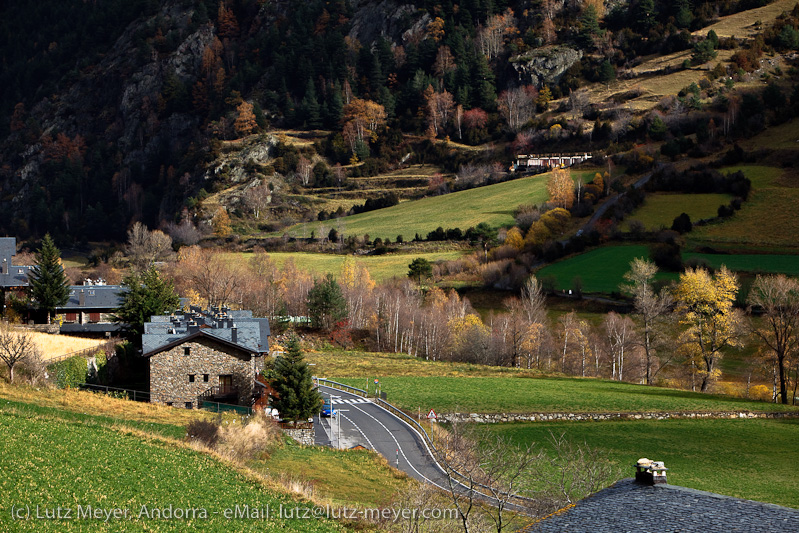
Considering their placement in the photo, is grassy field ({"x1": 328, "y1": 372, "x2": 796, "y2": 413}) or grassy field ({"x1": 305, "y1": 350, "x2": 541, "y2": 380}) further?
grassy field ({"x1": 305, "y1": 350, "x2": 541, "y2": 380})

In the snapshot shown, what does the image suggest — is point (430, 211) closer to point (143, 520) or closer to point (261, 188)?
point (261, 188)

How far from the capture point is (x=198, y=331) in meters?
47.3

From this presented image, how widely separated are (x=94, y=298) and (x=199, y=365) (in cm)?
3357

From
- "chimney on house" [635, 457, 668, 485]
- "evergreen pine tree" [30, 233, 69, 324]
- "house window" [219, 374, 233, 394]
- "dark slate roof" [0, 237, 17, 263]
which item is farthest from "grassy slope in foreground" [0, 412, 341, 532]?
"dark slate roof" [0, 237, 17, 263]

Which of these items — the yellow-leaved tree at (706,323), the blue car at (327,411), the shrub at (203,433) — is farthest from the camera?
the yellow-leaved tree at (706,323)

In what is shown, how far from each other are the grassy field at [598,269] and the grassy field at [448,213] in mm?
24483

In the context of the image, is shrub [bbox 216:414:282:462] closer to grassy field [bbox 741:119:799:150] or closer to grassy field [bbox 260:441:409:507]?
grassy field [bbox 260:441:409:507]

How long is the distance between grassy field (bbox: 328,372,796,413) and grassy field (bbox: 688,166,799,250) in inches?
1997

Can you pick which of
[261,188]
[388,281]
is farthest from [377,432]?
[261,188]

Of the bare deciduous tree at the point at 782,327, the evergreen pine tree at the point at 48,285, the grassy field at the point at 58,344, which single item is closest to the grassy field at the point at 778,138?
the bare deciduous tree at the point at 782,327

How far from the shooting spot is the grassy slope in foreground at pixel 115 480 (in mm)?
19797

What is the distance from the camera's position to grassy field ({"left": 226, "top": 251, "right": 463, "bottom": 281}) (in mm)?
122625

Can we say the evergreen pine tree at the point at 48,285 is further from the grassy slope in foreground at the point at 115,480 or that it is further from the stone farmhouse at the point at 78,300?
the grassy slope in foreground at the point at 115,480

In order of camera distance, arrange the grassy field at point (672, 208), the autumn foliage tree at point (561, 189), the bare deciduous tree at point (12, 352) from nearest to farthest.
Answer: the bare deciduous tree at point (12, 352)
the grassy field at point (672, 208)
the autumn foliage tree at point (561, 189)
